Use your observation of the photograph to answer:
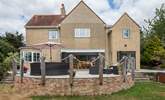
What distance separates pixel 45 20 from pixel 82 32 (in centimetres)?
602

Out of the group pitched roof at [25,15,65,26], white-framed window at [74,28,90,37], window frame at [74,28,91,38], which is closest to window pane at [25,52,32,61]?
pitched roof at [25,15,65,26]

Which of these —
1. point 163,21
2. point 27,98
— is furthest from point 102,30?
point 27,98

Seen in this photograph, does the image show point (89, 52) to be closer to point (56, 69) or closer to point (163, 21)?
point (163, 21)

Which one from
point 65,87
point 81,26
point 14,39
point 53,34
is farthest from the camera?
point 14,39

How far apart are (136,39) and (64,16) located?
10.6 meters

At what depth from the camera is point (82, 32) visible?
5491cm

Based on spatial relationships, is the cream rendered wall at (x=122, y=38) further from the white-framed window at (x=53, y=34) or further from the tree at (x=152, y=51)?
the white-framed window at (x=53, y=34)

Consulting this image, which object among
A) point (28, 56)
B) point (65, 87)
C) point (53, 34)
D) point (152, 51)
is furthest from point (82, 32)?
point (65, 87)

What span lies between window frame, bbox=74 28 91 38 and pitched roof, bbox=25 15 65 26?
293 centimetres

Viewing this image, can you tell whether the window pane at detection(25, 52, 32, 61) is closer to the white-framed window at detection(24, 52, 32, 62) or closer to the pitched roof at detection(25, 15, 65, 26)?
the white-framed window at detection(24, 52, 32, 62)

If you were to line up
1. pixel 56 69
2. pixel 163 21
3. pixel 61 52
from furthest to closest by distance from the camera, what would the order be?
pixel 163 21 → pixel 61 52 → pixel 56 69

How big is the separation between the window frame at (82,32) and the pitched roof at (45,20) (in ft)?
9.62

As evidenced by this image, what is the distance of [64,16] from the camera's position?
190 ft

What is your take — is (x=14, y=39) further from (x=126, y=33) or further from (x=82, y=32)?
(x=126, y=33)
